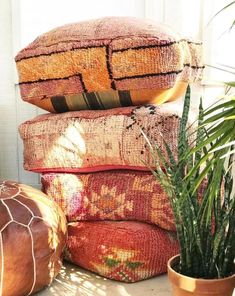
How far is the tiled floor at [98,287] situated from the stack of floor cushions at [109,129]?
0.03 m

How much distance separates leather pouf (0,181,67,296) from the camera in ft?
4.10

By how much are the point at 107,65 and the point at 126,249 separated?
63 centimetres

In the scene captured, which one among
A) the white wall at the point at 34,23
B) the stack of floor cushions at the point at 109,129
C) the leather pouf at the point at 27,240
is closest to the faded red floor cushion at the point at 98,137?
the stack of floor cushions at the point at 109,129

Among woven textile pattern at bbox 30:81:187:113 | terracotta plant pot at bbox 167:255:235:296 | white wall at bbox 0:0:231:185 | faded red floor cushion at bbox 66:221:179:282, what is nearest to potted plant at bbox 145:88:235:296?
terracotta plant pot at bbox 167:255:235:296

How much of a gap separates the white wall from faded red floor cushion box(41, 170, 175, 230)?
57 centimetres

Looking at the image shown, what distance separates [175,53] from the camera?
140 centimetres

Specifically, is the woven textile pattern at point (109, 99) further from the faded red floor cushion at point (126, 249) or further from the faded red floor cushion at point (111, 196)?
the faded red floor cushion at point (126, 249)

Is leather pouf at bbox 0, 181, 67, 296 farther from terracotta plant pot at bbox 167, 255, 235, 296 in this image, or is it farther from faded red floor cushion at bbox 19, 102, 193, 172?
terracotta plant pot at bbox 167, 255, 235, 296

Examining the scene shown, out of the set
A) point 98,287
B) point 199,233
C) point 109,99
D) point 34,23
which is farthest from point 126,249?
point 34,23

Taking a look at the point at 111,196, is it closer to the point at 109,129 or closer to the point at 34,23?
the point at 109,129

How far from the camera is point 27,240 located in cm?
129

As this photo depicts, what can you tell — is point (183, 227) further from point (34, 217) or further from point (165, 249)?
point (34, 217)

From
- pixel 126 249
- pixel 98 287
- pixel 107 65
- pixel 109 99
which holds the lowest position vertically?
pixel 98 287

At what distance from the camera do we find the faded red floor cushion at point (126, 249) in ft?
4.73
